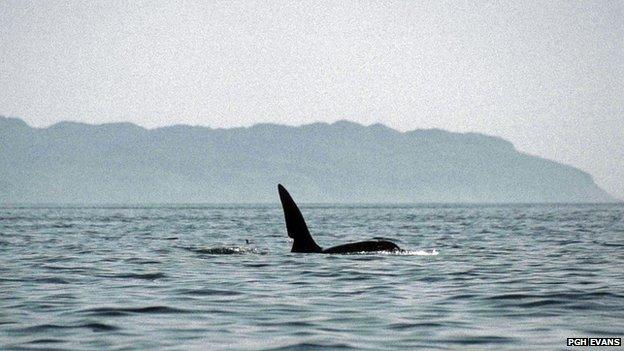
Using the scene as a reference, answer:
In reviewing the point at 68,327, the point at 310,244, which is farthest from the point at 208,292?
the point at 310,244

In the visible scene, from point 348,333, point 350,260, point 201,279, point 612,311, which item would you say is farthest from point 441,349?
point 350,260

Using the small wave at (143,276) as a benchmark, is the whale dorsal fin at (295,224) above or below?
above

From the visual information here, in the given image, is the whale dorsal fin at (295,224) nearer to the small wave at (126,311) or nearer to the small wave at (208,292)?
the small wave at (208,292)

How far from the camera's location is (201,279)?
2034 centimetres

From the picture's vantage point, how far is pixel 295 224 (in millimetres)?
25297

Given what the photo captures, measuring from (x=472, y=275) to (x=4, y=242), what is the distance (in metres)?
22.8

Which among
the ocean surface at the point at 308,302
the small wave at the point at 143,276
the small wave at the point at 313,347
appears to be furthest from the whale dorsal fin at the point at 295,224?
the small wave at the point at 313,347

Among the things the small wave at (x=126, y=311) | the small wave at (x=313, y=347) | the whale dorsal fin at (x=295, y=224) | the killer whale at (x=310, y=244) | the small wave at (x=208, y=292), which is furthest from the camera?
the killer whale at (x=310, y=244)

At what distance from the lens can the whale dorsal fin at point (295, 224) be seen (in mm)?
24375

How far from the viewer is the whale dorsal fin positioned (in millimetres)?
24375

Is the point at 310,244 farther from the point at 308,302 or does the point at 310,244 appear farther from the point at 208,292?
the point at 308,302

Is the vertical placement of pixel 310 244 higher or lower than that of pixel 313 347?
higher

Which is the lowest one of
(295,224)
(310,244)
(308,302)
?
(308,302)

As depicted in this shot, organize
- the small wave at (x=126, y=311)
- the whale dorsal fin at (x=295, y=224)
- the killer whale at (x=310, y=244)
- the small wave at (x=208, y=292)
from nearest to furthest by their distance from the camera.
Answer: the small wave at (x=126, y=311), the small wave at (x=208, y=292), the whale dorsal fin at (x=295, y=224), the killer whale at (x=310, y=244)
